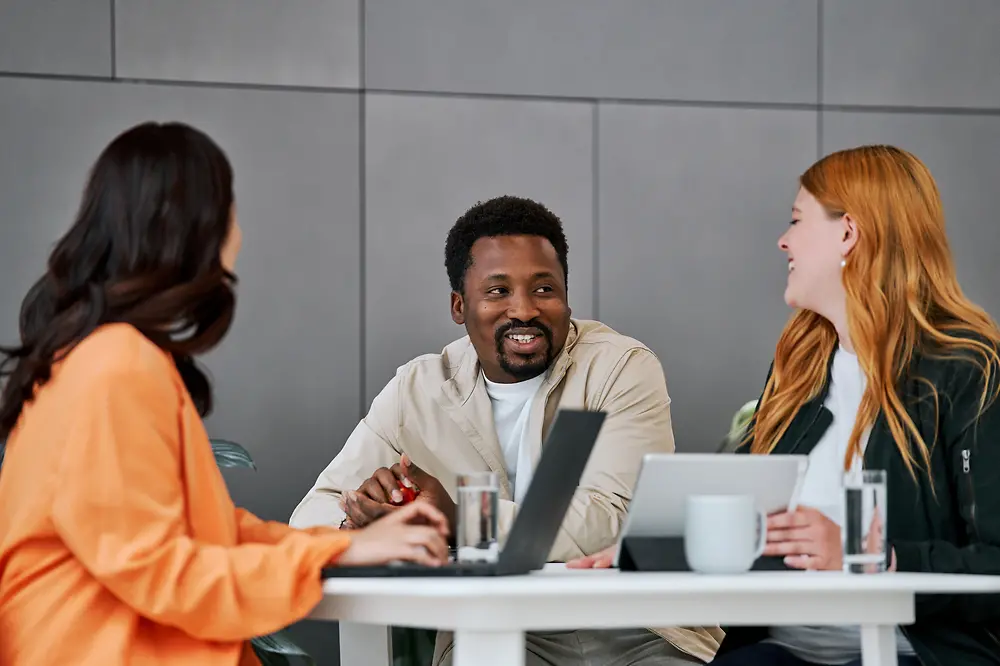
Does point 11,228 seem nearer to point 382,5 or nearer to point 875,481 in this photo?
point 382,5

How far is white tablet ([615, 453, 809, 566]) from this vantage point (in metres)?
1.64

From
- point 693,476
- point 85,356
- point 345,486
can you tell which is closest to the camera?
point 85,356

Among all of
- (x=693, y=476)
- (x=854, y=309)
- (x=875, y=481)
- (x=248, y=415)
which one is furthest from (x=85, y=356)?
(x=248, y=415)

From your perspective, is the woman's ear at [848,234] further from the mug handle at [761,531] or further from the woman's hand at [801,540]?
the mug handle at [761,531]

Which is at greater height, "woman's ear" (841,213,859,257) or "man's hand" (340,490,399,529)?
"woman's ear" (841,213,859,257)

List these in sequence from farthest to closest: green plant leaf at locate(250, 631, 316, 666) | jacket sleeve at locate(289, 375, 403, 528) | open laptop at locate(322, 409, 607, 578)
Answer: green plant leaf at locate(250, 631, 316, 666), jacket sleeve at locate(289, 375, 403, 528), open laptop at locate(322, 409, 607, 578)

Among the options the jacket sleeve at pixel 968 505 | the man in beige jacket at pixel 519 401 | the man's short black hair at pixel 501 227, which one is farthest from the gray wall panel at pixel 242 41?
the jacket sleeve at pixel 968 505

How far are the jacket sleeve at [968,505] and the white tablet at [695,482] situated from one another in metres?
0.27

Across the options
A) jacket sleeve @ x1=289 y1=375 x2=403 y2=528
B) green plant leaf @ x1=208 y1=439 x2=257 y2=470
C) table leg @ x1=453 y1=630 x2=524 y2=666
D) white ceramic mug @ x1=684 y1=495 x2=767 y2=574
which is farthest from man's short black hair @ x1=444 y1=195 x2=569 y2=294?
table leg @ x1=453 y1=630 x2=524 y2=666

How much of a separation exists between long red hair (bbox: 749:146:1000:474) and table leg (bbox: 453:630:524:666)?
0.86 metres

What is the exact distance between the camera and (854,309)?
85.1 inches

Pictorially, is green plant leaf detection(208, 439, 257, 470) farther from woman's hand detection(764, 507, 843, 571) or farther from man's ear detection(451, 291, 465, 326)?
woman's hand detection(764, 507, 843, 571)

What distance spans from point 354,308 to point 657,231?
0.96m

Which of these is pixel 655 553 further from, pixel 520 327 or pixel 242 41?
pixel 242 41
